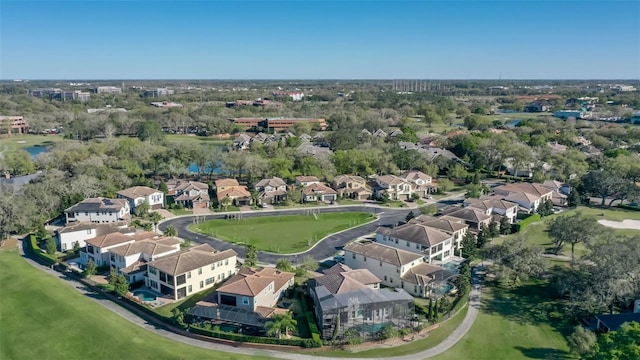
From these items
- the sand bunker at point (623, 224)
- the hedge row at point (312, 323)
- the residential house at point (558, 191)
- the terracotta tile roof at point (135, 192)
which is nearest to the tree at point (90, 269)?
the hedge row at point (312, 323)

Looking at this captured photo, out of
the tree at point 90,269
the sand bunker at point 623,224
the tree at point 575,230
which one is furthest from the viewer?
the sand bunker at point 623,224

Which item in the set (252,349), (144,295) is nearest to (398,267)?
(252,349)

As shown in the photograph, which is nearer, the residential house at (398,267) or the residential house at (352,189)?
the residential house at (398,267)

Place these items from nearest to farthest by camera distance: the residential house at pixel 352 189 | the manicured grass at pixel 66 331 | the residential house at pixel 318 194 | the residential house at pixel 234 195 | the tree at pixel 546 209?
the manicured grass at pixel 66 331 < the tree at pixel 546 209 < the residential house at pixel 234 195 < the residential house at pixel 318 194 < the residential house at pixel 352 189

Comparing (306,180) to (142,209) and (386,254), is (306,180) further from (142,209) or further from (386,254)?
(386,254)

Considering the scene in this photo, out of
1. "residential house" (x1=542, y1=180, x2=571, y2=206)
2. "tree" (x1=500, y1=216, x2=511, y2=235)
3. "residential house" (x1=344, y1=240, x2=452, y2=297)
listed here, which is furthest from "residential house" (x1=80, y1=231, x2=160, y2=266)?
"residential house" (x1=542, y1=180, x2=571, y2=206)

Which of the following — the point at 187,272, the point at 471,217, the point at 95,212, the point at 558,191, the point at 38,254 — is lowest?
the point at 38,254

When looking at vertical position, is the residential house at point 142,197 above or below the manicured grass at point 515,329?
above

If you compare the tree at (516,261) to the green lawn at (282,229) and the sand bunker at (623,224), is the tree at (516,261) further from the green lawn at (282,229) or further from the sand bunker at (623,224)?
the sand bunker at (623,224)
